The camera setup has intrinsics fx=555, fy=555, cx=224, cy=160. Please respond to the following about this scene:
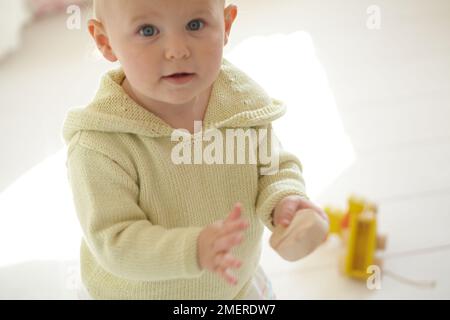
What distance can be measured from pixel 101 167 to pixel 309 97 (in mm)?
1207

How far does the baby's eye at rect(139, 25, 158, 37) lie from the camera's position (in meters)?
0.66

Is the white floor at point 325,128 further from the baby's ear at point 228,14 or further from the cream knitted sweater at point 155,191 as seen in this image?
the baby's ear at point 228,14

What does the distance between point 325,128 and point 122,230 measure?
3.70 ft

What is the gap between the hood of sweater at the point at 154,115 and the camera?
71cm

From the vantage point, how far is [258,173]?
805mm

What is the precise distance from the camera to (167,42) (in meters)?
0.66

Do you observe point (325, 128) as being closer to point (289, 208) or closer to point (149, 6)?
point (289, 208)

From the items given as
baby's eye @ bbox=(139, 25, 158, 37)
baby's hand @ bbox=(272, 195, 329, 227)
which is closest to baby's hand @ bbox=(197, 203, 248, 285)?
baby's hand @ bbox=(272, 195, 329, 227)

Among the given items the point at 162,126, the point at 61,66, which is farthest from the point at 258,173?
the point at 61,66

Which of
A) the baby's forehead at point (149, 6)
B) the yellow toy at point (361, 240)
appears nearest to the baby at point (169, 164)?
the baby's forehead at point (149, 6)

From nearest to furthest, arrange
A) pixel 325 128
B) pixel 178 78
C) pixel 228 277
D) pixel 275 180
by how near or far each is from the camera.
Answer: pixel 228 277 < pixel 178 78 < pixel 275 180 < pixel 325 128

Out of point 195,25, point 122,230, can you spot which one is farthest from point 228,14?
point 122,230

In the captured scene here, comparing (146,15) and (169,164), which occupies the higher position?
(146,15)
